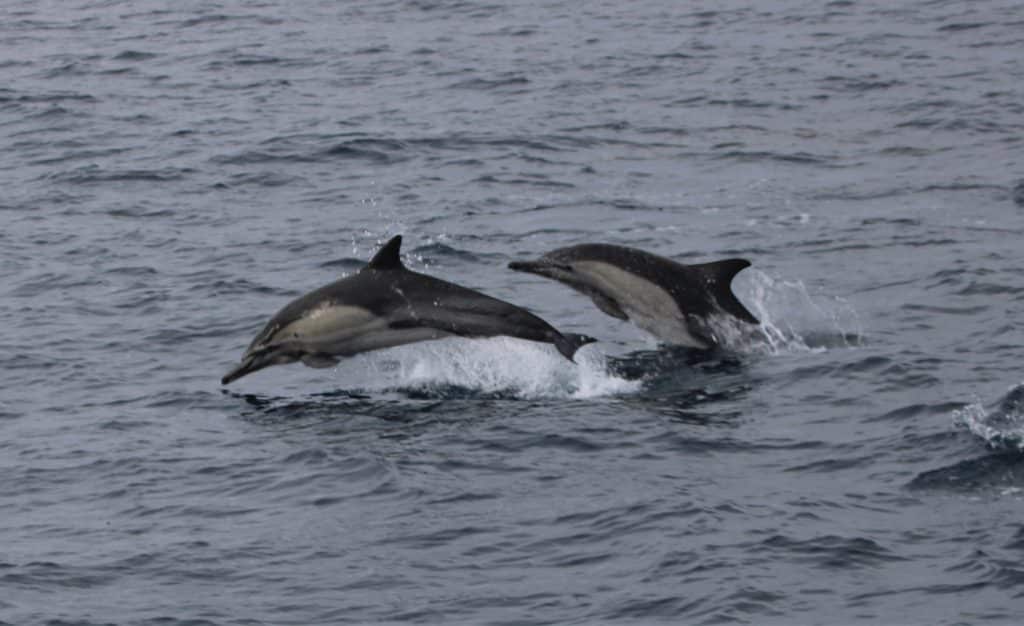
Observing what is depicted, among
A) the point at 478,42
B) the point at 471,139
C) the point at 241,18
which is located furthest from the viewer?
the point at 241,18

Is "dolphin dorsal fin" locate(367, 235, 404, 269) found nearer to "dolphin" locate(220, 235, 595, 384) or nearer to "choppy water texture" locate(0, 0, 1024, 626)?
"dolphin" locate(220, 235, 595, 384)

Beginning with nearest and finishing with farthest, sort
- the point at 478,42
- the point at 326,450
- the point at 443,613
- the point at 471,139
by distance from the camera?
1. the point at 443,613
2. the point at 326,450
3. the point at 471,139
4. the point at 478,42

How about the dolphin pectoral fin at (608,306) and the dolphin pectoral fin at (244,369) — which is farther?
the dolphin pectoral fin at (608,306)

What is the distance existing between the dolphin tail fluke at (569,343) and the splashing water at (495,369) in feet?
1.37

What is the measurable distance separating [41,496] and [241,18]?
27000 mm

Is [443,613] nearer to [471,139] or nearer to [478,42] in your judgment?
[471,139]

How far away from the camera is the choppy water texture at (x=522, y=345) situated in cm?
1330

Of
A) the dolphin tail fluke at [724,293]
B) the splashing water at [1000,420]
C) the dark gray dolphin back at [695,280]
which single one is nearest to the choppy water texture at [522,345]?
the splashing water at [1000,420]

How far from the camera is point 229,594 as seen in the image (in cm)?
1316

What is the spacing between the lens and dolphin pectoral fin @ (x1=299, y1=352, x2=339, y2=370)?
17.8 meters

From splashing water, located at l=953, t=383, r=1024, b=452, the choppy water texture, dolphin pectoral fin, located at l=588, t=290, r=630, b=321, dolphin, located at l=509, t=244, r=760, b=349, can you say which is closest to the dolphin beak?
the choppy water texture

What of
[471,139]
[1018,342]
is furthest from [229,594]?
[471,139]

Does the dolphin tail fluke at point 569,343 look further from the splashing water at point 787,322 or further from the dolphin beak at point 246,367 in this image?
the dolphin beak at point 246,367

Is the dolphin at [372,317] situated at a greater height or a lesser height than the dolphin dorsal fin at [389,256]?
lesser
